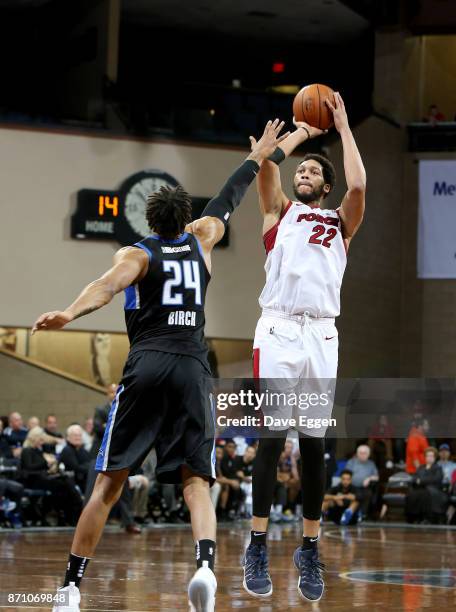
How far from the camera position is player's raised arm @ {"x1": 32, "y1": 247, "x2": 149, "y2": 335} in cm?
462

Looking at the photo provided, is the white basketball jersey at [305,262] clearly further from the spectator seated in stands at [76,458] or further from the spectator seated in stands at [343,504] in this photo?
the spectator seated in stands at [343,504]

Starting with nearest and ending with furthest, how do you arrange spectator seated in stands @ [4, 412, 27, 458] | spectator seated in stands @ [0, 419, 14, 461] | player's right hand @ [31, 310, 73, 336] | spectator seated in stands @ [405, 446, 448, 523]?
player's right hand @ [31, 310, 73, 336]
spectator seated in stands @ [0, 419, 14, 461]
spectator seated in stands @ [4, 412, 27, 458]
spectator seated in stands @ [405, 446, 448, 523]

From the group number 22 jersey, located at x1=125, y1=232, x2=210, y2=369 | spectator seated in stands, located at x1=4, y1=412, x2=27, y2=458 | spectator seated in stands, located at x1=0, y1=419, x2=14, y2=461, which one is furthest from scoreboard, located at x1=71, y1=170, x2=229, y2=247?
number 22 jersey, located at x1=125, y1=232, x2=210, y2=369

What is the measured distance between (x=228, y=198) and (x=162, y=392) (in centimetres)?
118

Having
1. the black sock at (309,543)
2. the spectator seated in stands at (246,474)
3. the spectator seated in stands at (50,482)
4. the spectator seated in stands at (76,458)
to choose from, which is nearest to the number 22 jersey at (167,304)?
the black sock at (309,543)

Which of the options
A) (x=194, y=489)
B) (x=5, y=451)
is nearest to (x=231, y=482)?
(x=5, y=451)

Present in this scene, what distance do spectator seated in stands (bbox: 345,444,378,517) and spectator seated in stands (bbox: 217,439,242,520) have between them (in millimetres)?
1689

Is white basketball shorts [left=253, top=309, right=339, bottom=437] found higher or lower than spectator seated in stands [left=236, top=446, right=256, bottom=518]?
higher

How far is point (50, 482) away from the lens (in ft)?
44.4

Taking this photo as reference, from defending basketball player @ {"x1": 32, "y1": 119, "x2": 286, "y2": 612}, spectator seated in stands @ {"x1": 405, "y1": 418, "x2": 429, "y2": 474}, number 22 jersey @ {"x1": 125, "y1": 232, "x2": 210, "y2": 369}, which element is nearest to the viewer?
defending basketball player @ {"x1": 32, "y1": 119, "x2": 286, "y2": 612}

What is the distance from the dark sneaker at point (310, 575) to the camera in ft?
19.2

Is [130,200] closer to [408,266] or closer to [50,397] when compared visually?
[50,397]

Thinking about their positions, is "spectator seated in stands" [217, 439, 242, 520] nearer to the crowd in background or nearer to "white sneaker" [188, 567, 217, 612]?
the crowd in background

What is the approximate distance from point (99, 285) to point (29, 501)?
9.45 meters
